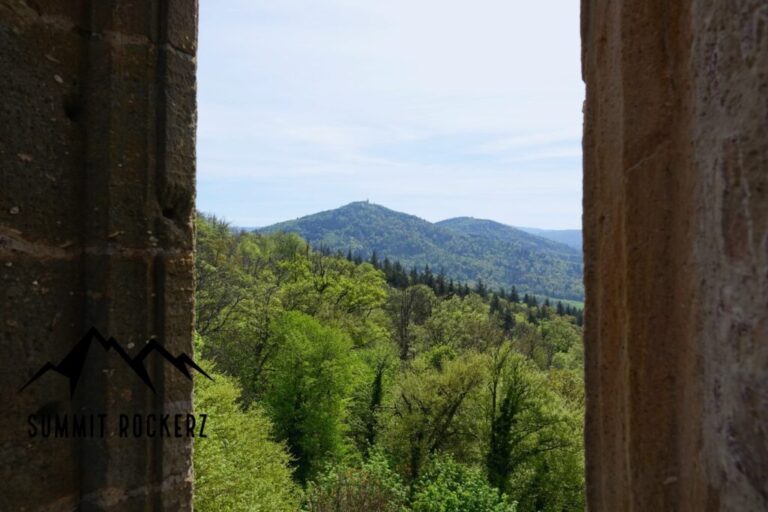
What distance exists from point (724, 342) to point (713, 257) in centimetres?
16

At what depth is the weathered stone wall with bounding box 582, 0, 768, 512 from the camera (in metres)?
0.96

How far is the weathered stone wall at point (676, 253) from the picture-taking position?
96 centimetres

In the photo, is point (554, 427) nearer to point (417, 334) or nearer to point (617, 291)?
point (417, 334)

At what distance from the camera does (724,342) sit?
3.40ft

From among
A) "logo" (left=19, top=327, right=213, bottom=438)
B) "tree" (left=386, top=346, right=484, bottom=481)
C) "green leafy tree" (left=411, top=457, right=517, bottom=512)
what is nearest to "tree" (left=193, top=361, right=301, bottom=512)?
"green leafy tree" (left=411, top=457, right=517, bottom=512)

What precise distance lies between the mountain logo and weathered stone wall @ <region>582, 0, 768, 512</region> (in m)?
1.63

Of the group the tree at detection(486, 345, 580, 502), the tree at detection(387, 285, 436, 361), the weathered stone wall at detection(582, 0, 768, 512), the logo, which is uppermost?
the weathered stone wall at detection(582, 0, 768, 512)

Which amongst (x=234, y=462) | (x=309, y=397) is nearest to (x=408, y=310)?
(x=309, y=397)

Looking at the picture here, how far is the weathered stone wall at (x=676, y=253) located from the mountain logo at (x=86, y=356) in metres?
1.63

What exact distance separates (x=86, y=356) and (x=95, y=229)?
19.0 inches

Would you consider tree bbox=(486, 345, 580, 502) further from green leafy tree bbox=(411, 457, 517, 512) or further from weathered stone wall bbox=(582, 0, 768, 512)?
weathered stone wall bbox=(582, 0, 768, 512)

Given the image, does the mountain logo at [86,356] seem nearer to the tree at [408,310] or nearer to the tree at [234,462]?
the tree at [234,462]

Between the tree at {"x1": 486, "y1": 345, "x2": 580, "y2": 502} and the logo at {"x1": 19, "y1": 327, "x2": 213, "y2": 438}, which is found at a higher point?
the logo at {"x1": 19, "y1": 327, "x2": 213, "y2": 438}

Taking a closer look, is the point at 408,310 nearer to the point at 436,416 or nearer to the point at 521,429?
the point at 436,416
